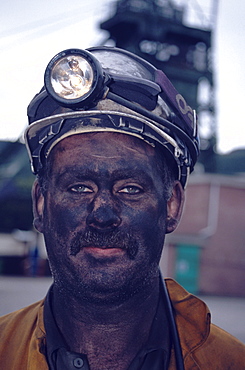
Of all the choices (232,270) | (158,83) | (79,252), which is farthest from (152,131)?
(232,270)

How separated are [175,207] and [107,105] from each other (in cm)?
72

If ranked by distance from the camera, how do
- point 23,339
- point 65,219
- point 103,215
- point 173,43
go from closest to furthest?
point 103,215 → point 65,219 → point 23,339 → point 173,43

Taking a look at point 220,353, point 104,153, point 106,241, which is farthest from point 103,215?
point 220,353

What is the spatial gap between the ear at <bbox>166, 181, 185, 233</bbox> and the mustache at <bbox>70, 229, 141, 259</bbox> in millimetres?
375

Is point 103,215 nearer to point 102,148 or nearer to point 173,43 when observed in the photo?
point 102,148

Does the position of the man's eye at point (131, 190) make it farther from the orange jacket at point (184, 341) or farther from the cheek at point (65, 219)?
the orange jacket at point (184, 341)

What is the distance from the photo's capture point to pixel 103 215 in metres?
2.43

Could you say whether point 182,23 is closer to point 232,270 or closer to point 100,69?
point 232,270

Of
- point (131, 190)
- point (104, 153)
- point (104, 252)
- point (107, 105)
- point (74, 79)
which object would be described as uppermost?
point (74, 79)

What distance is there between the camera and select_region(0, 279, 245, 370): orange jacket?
8.42 ft

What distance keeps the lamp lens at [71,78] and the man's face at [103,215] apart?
255 mm

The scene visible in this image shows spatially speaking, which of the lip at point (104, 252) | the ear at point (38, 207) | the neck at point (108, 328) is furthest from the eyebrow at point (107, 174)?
the neck at point (108, 328)

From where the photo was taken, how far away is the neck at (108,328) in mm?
2605

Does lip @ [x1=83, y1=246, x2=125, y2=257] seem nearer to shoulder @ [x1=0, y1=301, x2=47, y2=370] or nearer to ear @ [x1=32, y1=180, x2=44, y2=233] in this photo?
ear @ [x1=32, y1=180, x2=44, y2=233]
